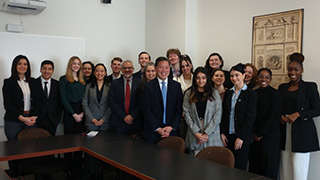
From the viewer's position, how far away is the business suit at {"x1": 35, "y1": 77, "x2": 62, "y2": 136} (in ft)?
14.9

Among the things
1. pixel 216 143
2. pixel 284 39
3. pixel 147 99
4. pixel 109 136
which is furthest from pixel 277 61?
pixel 109 136

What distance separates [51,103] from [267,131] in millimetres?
3138

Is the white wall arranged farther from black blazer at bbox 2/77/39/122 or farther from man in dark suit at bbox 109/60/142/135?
man in dark suit at bbox 109/60/142/135

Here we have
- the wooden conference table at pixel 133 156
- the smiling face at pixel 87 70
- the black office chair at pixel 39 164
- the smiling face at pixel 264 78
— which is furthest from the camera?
the smiling face at pixel 87 70

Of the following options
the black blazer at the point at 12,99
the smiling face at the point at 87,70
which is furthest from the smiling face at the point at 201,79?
the black blazer at the point at 12,99

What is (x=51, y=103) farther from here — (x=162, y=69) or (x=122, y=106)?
(x=162, y=69)

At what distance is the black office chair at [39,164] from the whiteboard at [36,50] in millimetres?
1602

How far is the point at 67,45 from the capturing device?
5688mm

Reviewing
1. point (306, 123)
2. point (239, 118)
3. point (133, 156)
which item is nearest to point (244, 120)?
point (239, 118)

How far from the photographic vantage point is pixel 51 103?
4.64 metres

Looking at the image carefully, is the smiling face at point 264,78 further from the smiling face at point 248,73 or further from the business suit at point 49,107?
the business suit at point 49,107

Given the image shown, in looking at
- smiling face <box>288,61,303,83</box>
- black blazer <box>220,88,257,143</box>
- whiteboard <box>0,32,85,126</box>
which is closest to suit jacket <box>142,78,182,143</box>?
black blazer <box>220,88,257,143</box>

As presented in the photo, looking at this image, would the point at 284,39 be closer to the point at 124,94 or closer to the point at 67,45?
the point at 124,94

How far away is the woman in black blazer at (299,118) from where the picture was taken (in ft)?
12.4
